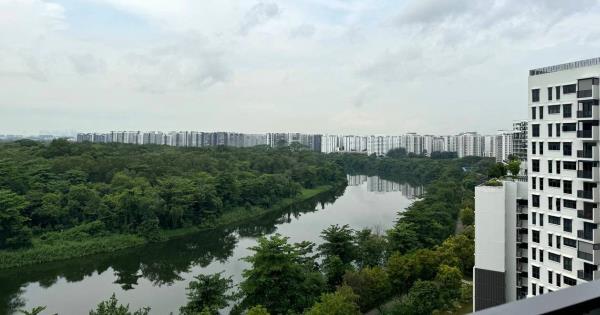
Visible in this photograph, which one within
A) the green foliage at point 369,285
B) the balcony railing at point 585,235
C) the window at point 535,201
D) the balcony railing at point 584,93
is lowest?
the green foliage at point 369,285

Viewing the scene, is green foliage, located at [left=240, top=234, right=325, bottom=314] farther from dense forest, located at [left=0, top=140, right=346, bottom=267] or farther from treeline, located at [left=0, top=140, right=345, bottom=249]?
treeline, located at [left=0, top=140, right=345, bottom=249]

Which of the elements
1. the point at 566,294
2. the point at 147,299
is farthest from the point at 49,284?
the point at 566,294

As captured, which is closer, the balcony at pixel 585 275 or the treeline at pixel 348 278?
the treeline at pixel 348 278

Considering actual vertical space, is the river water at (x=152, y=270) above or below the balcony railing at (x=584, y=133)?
below

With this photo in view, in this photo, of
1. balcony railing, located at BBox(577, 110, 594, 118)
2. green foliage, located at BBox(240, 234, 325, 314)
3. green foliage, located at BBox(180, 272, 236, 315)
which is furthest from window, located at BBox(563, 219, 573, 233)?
green foliage, located at BBox(180, 272, 236, 315)

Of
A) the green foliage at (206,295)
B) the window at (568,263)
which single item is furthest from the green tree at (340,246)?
the window at (568,263)

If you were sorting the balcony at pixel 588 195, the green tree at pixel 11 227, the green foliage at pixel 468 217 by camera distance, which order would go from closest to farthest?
1. the balcony at pixel 588 195
2. the green tree at pixel 11 227
3. the green foliage at pixel 468 217

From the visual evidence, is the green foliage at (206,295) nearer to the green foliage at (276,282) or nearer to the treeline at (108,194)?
the green foliage at (276,282)

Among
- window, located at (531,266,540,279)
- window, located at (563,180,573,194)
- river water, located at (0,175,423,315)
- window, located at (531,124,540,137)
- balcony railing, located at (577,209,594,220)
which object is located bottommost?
river water, located at (0,175,423,315)
